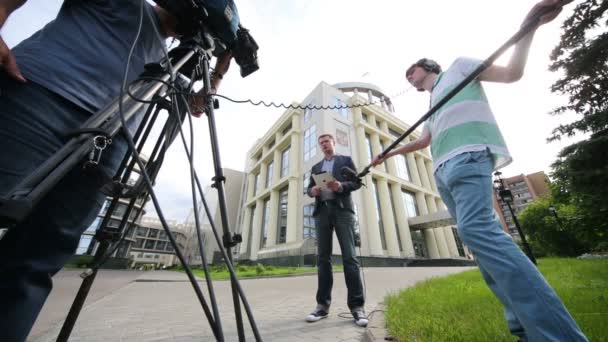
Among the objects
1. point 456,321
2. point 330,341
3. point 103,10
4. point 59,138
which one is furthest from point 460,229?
point 103,10

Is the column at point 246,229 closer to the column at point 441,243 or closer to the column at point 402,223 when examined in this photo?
the column at point 402,223

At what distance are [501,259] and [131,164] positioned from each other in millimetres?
1706

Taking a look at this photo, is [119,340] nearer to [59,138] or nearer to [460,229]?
[59,138]

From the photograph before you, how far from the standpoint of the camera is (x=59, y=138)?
0.86 metres

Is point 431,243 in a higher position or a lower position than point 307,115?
lower

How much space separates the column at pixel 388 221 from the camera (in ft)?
58.5

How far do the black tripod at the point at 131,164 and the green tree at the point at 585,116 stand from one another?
7.24m

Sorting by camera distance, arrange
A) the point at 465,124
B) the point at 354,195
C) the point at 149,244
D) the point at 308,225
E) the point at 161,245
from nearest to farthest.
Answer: the point at 465,124, the point at 354,195, the point at 308,225, the point at 149,244, the point at 161,245


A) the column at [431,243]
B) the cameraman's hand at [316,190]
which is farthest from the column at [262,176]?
the cameraman's hand at [316,190]

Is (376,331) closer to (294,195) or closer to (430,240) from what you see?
(294,195)

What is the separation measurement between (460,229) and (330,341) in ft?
3.77

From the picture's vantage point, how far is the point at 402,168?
952 inches

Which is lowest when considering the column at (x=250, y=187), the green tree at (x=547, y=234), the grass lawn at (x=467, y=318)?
the grass lawn at (x=467, y=318)

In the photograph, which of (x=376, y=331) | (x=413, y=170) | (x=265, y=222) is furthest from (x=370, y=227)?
(x=376, y=331)
